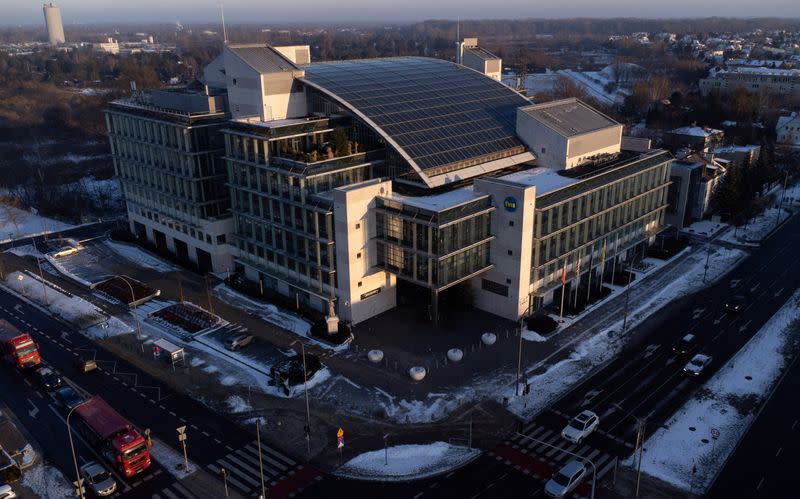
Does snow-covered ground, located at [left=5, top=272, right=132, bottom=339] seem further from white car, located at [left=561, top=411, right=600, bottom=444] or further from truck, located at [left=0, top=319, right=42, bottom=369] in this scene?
white car, located at [left=561, top=411, right=600, bottom=444]


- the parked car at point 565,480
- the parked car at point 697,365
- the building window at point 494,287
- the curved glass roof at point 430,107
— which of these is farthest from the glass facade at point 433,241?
the parked car at point 565,480

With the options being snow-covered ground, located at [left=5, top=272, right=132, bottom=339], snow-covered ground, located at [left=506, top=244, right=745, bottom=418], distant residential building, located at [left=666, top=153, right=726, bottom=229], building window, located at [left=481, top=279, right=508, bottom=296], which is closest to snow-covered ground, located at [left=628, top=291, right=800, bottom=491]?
snow-covered ground, located at [left=506, top=244, right=745, bottom=418]

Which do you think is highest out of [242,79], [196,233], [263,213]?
[242,79]

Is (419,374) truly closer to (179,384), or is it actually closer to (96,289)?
(179,384)

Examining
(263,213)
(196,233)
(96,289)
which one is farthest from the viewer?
(196,233)

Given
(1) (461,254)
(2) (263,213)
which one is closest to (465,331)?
(1) (461,254)

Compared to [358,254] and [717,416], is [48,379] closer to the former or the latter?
[358,254]

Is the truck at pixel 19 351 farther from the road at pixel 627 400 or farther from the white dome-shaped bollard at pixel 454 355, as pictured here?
the white dome-shaped bollard at pixel 454 355
